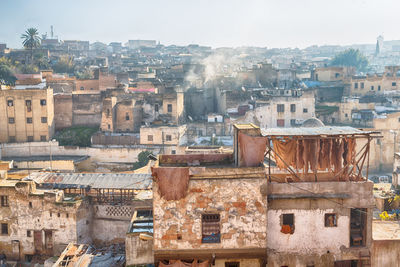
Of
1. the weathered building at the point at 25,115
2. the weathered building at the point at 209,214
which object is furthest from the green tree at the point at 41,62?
the weathered building at the point at 209,214

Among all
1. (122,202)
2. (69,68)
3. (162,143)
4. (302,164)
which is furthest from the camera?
(69,68)

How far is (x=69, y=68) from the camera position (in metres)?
73.1

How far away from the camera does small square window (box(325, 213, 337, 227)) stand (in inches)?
566

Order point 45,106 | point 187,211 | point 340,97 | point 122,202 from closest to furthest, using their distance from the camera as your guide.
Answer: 1. point 187,211
2. point 122,202
3. point 45,106
4. point 340,97

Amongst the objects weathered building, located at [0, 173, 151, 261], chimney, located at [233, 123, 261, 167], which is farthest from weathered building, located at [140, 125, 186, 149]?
chimney, located at [233, 123, 261, 167]

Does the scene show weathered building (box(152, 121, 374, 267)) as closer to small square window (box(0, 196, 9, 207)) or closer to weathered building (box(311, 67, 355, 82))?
small square window (box(0, 196, 9, 207))

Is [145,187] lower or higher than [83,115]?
lower

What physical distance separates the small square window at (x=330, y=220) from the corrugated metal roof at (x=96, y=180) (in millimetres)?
12957

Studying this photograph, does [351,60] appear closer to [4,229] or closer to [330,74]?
[330,74]

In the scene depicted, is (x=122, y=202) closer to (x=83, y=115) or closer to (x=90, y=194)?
(x=90, y=194)

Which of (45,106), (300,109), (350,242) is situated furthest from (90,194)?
(300,109)

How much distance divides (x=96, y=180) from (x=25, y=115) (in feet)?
62.8

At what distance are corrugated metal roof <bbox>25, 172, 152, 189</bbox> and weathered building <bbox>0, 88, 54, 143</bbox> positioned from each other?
15.8 m

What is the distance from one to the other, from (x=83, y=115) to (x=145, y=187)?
70.3 ft
